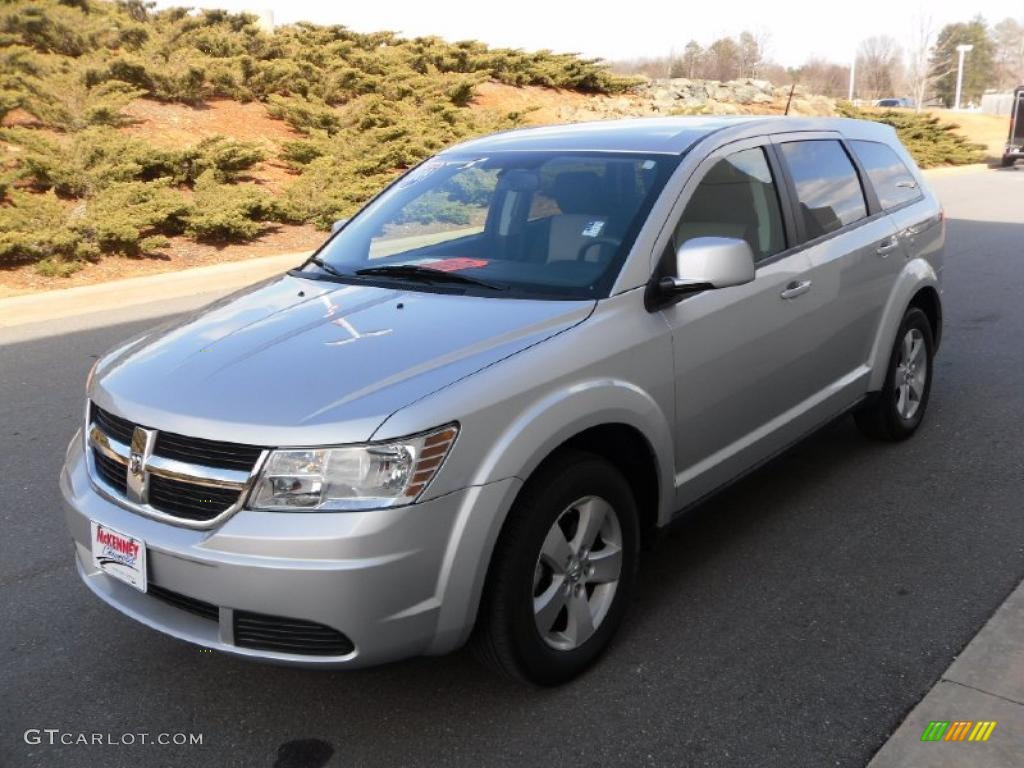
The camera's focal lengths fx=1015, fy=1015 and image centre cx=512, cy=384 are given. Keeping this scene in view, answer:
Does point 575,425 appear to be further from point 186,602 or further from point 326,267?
point 326,267

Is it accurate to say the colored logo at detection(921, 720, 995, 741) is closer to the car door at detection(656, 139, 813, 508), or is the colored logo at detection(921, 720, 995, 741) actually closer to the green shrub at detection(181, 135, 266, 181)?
the car door at detection(656, 139, 813, 508)

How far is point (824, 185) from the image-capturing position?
4766 millimetres

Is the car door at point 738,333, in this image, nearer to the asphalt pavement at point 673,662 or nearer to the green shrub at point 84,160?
the asphalt pavement at point 673,662

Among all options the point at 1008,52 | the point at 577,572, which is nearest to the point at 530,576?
the point at 577,572

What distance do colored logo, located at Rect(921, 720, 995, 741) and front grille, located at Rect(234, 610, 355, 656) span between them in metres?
1.69

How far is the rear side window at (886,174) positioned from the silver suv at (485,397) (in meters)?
0.45

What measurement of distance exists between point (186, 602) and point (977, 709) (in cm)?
236

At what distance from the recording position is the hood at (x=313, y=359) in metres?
2.78

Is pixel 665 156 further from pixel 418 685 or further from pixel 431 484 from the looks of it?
pixel 418 685

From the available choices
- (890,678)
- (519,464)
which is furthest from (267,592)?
(890,678)

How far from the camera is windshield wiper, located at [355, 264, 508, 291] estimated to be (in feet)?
12.1

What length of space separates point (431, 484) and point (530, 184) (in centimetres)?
181

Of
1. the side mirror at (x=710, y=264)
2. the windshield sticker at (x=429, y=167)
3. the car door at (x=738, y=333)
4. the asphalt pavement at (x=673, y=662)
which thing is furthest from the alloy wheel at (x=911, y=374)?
the windshield sticker at (x=429, y=167)

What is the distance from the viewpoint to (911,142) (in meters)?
33.9
